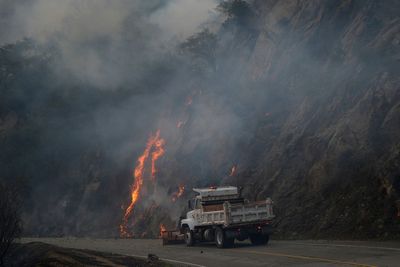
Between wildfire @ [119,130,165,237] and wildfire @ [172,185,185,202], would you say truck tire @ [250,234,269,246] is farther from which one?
wildfire @ [119,130,165,237]

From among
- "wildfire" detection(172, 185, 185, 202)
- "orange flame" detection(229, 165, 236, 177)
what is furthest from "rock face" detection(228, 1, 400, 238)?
"wildfire" detection(172, 185, 185, 202)

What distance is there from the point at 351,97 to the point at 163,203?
2006cm

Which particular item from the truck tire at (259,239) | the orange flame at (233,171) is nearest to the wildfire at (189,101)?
the orange flame at (233,171)

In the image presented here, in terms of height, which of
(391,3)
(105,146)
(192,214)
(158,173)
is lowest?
(192,214)

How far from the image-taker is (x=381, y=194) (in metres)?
22.9

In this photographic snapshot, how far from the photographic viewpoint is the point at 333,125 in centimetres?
3017

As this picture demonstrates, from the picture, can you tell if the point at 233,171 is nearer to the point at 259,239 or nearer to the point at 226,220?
the point at 259,239

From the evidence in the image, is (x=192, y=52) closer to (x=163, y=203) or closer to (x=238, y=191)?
(x=163, y=203)

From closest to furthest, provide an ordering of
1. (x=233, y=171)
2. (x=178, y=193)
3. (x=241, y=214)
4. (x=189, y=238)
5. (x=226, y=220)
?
(x=226, y=220)
(x=241, y=214)
(x=189, y=238)
(x=233, y=171)
(x=178, y=193)

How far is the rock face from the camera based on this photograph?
2381 centimetres

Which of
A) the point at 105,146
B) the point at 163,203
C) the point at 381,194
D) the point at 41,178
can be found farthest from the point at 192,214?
the point at 41,178

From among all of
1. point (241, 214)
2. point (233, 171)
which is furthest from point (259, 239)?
point (233, 171)

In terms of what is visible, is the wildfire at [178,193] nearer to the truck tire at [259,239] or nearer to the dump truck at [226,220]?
the dump truck at [226,220]

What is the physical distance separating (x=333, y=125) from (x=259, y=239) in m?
10.4
